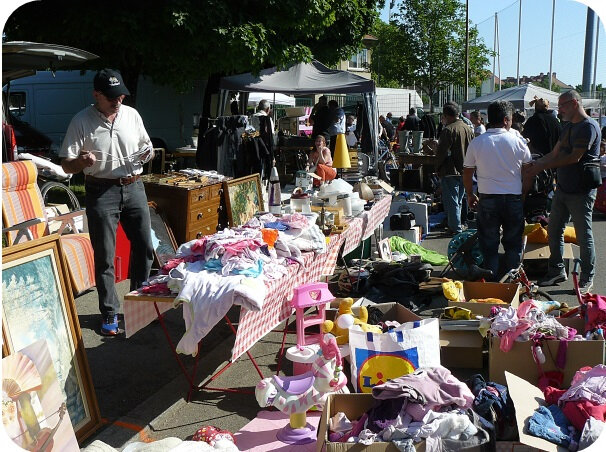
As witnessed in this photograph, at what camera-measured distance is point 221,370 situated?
14.7ft

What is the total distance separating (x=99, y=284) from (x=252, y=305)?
185 centimetres

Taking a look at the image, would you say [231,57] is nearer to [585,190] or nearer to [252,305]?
[585,190]

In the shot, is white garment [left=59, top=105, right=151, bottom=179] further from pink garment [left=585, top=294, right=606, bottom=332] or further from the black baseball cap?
pink garment [left=585, top=294, right=606, bottom=332]

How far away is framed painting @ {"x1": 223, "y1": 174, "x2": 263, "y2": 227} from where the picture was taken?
7.32 m

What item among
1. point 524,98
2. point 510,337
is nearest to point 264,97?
point 524,98

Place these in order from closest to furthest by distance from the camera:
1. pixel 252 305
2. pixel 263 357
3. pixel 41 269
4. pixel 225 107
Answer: pixel 41 269
pixel 252 305
pixel 263 357
pixel 225 107

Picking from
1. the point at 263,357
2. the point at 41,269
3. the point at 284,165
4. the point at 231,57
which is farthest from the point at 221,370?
the point at 284,165

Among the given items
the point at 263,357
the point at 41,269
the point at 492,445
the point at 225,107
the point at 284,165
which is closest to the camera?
the point at 492,445

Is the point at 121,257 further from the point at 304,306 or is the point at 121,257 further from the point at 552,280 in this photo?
the point at 552,280

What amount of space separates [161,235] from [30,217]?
1.42 meters

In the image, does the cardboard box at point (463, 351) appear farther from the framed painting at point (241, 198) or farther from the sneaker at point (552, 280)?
the framed painting at point (241, 198)

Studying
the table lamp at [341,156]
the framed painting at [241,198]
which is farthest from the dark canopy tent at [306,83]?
the framed painting at [241,198]

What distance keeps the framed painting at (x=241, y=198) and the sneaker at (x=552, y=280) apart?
10.6 ft

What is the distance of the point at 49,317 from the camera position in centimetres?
330
